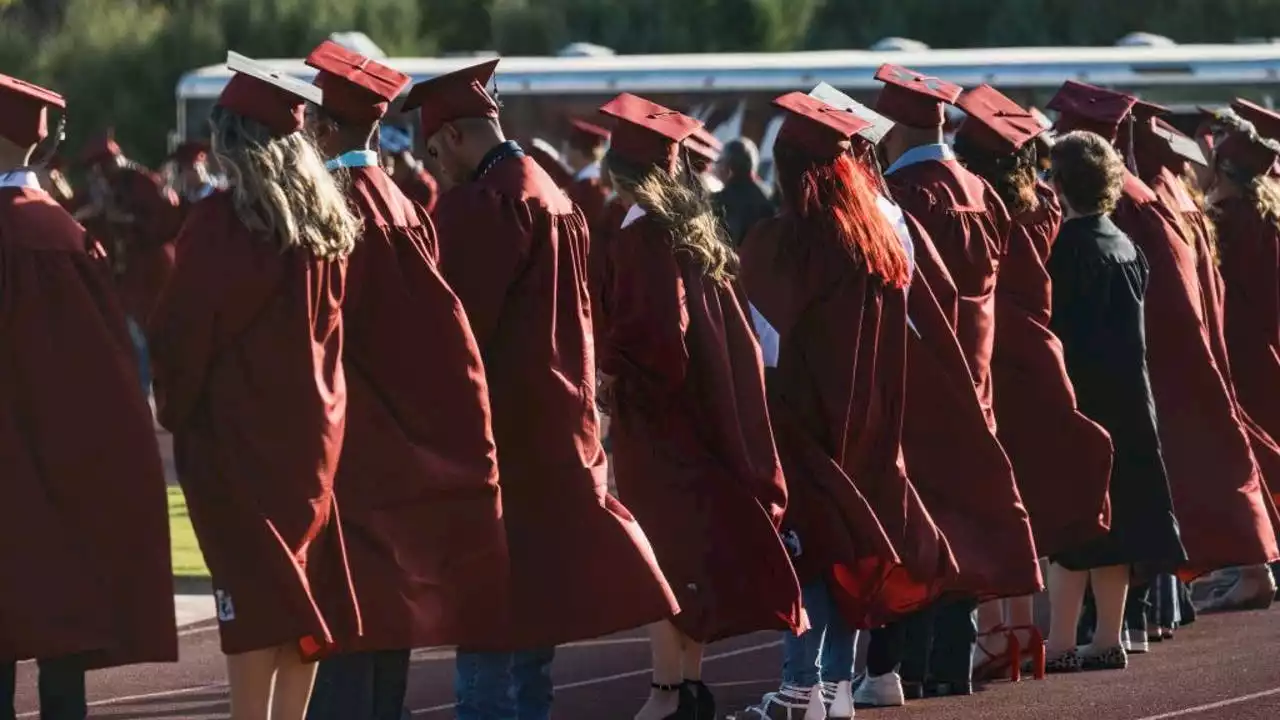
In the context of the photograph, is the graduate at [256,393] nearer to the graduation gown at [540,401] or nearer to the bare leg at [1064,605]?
the graduation gown at [540,401]

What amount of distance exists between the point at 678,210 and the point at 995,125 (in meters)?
1.83

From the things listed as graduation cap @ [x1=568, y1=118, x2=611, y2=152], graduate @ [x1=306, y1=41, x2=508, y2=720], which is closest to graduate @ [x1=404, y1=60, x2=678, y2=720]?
graduate @ [x1=306, y1=41, x2=508, y2=720]

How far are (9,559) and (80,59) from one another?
118 feet

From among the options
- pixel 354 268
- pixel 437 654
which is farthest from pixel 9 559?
pixel 437 654

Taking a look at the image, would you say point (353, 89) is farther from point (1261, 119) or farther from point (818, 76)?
point (818, 76)

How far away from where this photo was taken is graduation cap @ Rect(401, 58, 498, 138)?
7.45 meters

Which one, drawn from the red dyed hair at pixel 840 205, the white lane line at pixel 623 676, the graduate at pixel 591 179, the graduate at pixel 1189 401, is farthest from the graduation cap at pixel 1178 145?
the graduate at pixel 591 179

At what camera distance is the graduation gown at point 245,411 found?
21.1ft

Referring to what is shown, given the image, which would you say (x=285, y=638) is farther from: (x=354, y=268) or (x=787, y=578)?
(x=787, y=578)

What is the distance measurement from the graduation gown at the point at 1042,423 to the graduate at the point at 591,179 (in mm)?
8904

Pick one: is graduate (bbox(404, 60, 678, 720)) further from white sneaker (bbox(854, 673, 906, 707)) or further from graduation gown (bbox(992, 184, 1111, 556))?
graduation gown (bbox(992, 184, 1111, 556))

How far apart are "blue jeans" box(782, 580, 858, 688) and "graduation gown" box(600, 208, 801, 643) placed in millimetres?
318

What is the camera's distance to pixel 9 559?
6.67m

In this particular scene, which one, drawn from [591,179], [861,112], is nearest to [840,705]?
[861,112]
